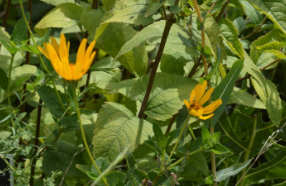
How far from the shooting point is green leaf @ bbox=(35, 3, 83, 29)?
947mm

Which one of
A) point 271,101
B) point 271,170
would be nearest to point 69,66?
point 271,101

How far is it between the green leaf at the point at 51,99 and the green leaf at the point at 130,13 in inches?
9.1

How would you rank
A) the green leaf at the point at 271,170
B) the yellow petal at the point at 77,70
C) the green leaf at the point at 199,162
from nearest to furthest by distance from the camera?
the yellow petal at the point at 77,70, the green leaf at the point at 199,162, the green leaf at the point at 271,170

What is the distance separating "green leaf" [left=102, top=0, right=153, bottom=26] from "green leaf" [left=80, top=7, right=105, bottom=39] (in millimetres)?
165

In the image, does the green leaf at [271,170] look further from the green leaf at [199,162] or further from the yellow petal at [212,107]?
the yellow petal at [212,107]

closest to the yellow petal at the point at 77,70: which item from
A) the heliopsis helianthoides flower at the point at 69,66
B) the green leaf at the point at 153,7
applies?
the heliopsis helianthoides flower at the point at 69,66

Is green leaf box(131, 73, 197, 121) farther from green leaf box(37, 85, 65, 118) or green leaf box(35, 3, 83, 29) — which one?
green leaf box(35, 3, 83, 29)

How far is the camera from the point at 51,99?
818 mm

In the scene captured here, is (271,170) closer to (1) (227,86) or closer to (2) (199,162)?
(2) (199,162)

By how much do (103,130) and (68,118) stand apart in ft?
0.36

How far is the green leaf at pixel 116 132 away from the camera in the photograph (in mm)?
718

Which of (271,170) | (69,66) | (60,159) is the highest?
(69,66)

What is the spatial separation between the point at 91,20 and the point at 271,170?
0.71m

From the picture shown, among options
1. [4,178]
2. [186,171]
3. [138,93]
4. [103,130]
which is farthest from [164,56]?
[4,178]
